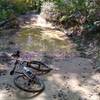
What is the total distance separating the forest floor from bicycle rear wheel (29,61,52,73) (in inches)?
7.7

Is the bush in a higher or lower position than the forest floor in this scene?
higher

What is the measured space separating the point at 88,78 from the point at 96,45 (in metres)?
3.06

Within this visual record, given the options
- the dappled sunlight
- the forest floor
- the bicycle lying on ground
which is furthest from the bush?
the bicycle lying on ground

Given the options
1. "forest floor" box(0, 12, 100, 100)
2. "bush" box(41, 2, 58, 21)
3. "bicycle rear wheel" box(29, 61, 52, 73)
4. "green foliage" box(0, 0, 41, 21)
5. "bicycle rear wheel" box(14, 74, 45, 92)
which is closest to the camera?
"forest floor" box(0, 12, 100, 100)

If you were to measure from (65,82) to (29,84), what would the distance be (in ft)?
4.01

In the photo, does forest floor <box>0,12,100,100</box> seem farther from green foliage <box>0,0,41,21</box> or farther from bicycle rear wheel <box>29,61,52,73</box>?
green foliage <box>0,0,41,21</box>

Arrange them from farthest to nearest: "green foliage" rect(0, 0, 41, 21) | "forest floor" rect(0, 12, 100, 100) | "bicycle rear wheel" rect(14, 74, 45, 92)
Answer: "green foliage" rect(0, 0, 41, 21) < "bicycle rear wheel" rect(14, 74, 45, 92) < "forest floor" rect(0, 12, 100, 100)

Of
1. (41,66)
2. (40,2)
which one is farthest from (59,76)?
(40,2)

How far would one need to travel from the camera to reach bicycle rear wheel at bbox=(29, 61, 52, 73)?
8805 mm

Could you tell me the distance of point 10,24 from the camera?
50.8 ft

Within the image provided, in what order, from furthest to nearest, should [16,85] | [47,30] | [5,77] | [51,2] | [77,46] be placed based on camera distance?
[51,2], [47,30], [77,46], [5,77], [16,85]

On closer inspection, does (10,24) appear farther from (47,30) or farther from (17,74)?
(17,74)

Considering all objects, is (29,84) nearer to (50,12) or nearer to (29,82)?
(29,82)

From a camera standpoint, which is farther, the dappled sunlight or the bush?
the bush
